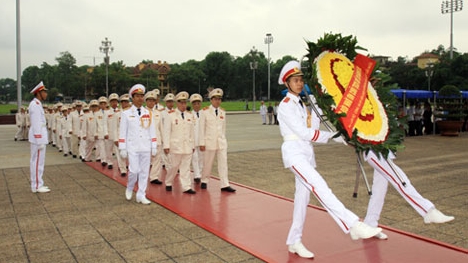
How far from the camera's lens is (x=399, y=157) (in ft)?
38.9

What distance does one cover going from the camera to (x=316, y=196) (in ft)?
12.7

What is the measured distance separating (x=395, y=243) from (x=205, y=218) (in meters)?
2.57

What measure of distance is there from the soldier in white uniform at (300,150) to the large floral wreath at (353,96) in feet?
0.66

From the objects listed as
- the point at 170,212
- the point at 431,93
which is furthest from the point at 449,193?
the point at 431,93

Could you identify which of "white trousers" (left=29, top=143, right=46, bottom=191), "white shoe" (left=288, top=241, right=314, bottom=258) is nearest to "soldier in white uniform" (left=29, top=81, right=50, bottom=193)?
"white trousers" (left=29, top=143, right=46, bottom=191)

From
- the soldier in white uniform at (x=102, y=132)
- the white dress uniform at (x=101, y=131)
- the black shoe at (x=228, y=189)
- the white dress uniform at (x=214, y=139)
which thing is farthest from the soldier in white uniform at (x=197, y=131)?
the white dress uniform at (x=101, y=131)

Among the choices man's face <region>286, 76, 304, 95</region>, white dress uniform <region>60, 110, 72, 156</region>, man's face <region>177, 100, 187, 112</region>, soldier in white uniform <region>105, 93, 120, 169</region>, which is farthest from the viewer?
white dress uniform <region>60, 110, 72, 156</region>

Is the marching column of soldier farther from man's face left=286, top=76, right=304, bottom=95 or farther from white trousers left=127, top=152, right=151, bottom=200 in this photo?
man's face left=286, top=76, right=304, bottom=95

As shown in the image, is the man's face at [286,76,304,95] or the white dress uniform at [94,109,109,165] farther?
the white dress uniform at [94,109,109,165]

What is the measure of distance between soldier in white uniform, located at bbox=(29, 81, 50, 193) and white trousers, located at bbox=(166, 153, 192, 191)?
2383mm

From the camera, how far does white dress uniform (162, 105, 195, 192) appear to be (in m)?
7.66

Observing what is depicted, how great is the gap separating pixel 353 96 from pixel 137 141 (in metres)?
3.98

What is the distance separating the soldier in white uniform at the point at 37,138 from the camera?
7.50 meters

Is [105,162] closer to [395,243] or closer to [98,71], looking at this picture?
[395,243]
